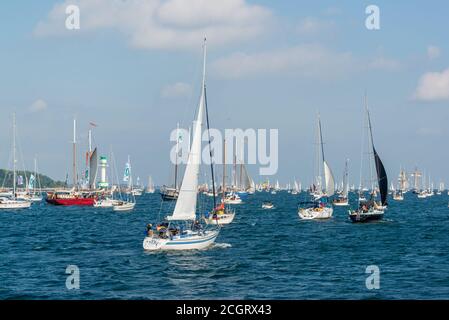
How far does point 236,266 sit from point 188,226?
37.7 ft

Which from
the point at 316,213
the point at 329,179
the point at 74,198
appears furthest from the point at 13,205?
the point at 316,213

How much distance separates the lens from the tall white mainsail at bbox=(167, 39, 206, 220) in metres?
48.8

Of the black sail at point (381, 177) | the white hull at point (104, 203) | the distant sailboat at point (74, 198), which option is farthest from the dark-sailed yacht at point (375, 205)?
the distant sailboat at point (74, 198)

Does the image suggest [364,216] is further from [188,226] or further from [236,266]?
[236,266]

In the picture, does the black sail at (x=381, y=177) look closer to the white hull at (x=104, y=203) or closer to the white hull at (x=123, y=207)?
the white hull at (x=123, y=207)

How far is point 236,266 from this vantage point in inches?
1576

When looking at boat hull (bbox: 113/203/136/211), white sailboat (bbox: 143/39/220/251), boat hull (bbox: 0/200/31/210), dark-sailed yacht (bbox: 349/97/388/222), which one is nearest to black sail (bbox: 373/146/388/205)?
dark-sailed yacht (bbox: 349/97/388/222)

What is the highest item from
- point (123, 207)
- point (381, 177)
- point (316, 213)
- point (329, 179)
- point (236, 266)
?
point (381, 177)

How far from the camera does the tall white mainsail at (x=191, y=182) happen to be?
1922 inches

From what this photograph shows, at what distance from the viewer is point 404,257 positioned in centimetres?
4644

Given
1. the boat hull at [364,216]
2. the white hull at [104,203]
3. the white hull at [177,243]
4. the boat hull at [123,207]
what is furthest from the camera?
the white hull at [104,203]
